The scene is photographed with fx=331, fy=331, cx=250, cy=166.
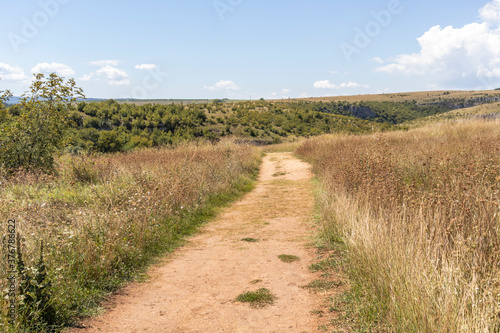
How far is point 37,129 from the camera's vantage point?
10344 millimetres

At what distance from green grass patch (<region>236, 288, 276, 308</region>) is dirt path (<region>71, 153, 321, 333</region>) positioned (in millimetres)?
91

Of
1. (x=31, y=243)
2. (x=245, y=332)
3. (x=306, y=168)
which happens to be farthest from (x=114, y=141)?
(x=245, y=332)

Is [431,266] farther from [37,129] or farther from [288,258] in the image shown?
[37,129]

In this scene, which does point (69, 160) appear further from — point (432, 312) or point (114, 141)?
point (114, 141)

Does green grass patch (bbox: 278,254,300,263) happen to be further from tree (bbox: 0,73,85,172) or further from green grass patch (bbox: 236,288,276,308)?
tree (bbox: 0,73,85,172)

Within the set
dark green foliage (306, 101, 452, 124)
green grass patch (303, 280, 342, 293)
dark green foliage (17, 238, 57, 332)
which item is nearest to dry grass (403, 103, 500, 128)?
green grass patch (303, 280, 342, 293)

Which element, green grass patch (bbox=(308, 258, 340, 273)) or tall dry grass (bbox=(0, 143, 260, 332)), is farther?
green grass patch (bbox=(308, 258, 340, 273))

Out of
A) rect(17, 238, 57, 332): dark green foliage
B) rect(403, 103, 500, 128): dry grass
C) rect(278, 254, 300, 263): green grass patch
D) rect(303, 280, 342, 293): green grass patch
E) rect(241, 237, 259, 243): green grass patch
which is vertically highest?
rect(403, 103, 500, 128): dry grass

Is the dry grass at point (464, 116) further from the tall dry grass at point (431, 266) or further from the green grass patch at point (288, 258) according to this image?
the green grass patch at point (288, 258)

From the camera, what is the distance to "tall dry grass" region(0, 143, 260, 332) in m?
4.20

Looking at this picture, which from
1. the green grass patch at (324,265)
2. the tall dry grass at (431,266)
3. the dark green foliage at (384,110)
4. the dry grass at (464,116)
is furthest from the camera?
the dark green foliage at (384,110)

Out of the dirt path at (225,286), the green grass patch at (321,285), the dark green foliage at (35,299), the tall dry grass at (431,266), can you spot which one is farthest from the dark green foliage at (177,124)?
the tall dry grass at (431,266)

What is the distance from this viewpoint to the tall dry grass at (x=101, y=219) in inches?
165

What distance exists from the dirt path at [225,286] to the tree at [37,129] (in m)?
6.28
